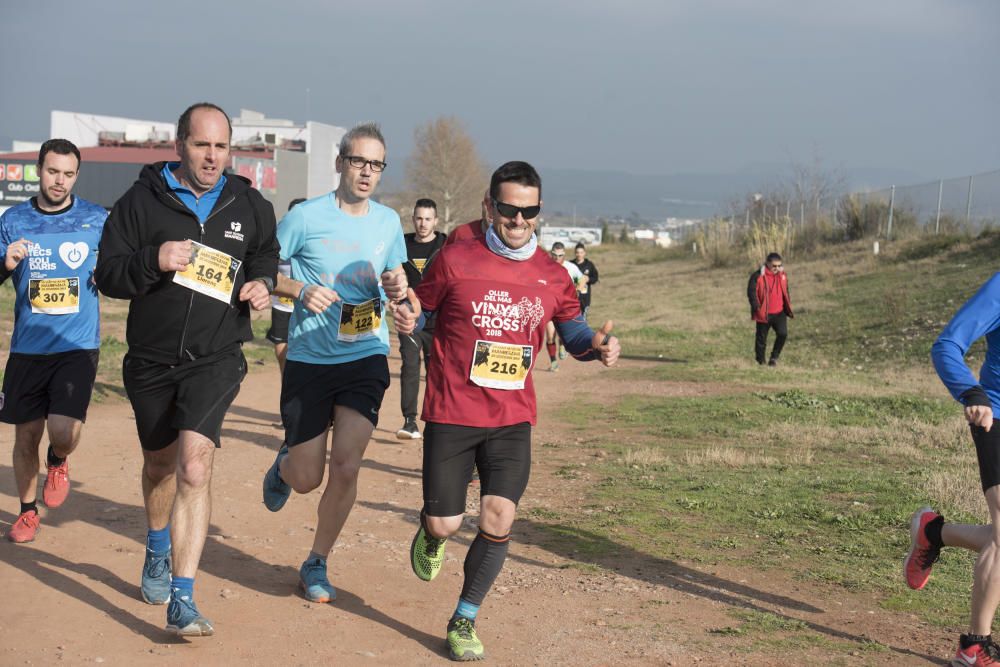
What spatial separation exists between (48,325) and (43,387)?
0.38 m

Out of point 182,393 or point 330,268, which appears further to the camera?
point 330,268

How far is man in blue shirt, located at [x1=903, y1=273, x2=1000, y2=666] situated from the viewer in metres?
5.38

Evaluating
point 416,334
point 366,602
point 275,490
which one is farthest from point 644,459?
point 366,602

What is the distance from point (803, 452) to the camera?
1167cm

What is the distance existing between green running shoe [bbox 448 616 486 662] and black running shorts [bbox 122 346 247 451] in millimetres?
1377

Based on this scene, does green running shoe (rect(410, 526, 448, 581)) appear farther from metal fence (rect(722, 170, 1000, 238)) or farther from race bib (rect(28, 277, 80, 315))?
metal fence (rect(722, 170, 1000, 238))

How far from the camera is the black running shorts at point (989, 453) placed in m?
5.37

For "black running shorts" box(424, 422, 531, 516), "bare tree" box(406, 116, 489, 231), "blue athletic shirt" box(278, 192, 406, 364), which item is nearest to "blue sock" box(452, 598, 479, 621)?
"black running shorts" box(424, 422, 531, 516)

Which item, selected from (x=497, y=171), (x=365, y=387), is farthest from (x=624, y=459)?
(x=497, y=171)

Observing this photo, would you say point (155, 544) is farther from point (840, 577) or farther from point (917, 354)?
point (917, 354)

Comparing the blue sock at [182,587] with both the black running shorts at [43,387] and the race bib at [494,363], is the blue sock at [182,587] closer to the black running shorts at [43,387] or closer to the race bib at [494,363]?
the race bib at [494,363]

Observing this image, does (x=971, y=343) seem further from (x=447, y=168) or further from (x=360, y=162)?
(x=447, y=168)

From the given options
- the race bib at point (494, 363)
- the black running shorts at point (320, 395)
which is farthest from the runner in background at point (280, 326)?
the race bib at point (494, 363)

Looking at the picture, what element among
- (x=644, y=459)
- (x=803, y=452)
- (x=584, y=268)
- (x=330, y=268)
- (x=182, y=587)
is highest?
(x=584, y=268)
